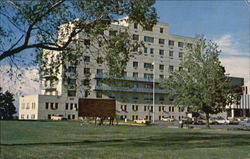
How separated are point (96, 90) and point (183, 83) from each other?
144ft

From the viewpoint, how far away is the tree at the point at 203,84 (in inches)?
1693

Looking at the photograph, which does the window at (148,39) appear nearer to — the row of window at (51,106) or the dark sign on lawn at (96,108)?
the row of window at (51,106)

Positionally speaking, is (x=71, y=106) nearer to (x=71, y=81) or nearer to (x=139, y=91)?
(x=139, y=91)

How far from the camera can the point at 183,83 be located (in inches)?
1770

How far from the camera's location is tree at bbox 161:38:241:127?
4300 cm

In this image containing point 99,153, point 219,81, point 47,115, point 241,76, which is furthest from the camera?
point 241,76

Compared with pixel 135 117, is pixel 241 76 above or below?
above

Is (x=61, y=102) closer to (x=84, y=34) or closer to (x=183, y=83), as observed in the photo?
(x=183, y=83)

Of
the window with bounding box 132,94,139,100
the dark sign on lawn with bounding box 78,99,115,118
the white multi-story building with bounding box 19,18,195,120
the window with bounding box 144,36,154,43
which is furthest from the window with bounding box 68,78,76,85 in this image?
the window with bounding box 144,36,154,43

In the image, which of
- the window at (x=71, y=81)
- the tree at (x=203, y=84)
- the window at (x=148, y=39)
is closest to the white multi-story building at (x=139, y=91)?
the window at (x=148, y=39)

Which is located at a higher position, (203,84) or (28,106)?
(203,84)

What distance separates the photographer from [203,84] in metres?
43.0

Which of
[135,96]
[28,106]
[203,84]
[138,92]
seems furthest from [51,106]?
[203,84]

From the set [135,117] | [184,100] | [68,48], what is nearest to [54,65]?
[68,48]
